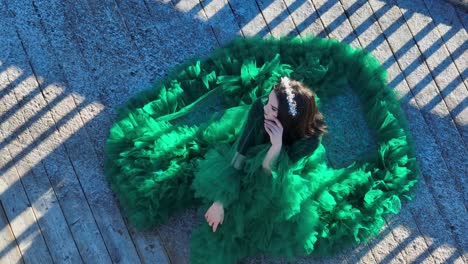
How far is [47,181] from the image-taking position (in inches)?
135

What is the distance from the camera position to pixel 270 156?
2.65 meters

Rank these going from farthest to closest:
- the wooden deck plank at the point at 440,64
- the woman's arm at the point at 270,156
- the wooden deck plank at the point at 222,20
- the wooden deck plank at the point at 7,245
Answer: the wooden deck plank at the point at 222,20
the wooden deck plank at the point at 440,64
the wooden deck plank at the point at 7,245
the woman's arm at the point at 270,156

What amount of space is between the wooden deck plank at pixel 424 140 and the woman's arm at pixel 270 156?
114 cm

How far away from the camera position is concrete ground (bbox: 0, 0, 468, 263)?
11.1 ft

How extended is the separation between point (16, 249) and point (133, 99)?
1.06m

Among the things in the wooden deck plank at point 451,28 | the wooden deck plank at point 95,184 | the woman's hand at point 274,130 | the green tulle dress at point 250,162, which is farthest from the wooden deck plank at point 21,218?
the wooden deck plank at point 451,28

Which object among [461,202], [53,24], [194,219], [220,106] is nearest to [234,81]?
[220,106]

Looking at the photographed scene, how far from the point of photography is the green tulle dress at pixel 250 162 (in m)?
2.95

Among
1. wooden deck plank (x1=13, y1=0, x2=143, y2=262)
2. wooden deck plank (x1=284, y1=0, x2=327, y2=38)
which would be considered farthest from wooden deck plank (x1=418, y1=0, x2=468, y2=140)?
wooden deck plank (x1=13, y1=0, x2=143, y2=262)

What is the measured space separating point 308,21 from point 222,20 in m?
0.54

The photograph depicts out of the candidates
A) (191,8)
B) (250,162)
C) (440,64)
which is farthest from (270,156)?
(440,64)

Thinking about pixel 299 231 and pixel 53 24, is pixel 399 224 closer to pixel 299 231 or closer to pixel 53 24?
pixel 299 231

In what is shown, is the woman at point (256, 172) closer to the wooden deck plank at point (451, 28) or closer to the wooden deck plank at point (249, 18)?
the wooden deck plank at point (249, 18)

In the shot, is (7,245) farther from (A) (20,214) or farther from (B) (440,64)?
(B) (440,64)
